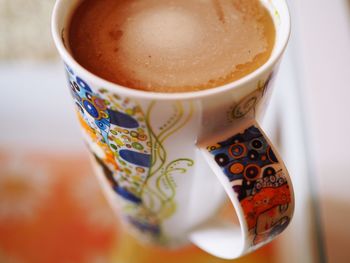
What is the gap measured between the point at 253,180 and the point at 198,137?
52mm

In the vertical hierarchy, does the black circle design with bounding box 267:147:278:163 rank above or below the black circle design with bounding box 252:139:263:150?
below

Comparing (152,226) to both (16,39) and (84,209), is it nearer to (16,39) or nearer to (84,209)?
(84,209)

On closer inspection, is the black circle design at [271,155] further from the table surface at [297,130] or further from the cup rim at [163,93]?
the table surface at [297,130]

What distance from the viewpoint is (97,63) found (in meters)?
0.36

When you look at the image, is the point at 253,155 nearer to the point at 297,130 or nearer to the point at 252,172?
the point at 252,172

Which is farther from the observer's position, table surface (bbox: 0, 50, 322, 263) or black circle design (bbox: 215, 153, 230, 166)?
table surface (bbox: 0, 50, 322, 263)

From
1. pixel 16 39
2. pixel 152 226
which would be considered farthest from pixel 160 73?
pixel 16 39

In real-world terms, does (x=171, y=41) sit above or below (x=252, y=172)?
above

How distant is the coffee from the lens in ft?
1.16

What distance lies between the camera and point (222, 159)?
0.32m

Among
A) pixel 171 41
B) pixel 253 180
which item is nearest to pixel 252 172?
pixel 253 180

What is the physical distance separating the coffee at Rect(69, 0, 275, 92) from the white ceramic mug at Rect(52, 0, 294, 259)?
2cm

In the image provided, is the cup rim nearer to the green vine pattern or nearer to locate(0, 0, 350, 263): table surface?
the green vine pattern

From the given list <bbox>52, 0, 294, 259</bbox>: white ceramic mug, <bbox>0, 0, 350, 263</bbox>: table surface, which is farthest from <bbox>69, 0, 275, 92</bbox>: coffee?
<bbox>0, 0, 350, 263</bbox>: table surface
